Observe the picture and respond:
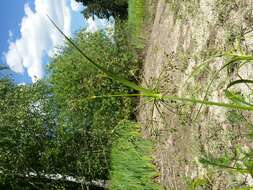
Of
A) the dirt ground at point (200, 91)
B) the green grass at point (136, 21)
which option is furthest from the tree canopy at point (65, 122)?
the dirt ground at point (200, 91)

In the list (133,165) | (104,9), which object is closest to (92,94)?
(133,165)

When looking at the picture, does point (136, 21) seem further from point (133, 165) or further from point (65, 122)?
point (133, 165)

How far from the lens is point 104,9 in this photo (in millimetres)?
24391

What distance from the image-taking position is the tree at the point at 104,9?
79.2 ft

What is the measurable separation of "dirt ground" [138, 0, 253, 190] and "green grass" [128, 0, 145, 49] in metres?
5.13

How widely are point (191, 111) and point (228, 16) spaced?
1.80 metres

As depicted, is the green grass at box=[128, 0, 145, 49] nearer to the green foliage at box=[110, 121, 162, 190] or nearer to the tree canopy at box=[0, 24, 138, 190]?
the tree canopy at box=[0, 24, 138, 190]

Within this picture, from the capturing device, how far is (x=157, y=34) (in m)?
16.0

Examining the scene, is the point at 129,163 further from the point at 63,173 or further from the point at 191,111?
the point at 63,173

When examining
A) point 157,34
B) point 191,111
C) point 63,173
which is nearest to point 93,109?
point 63,173

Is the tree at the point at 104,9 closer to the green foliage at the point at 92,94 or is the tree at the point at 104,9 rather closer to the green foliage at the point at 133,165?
the green foliage at the point at 92,94

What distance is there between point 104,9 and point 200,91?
55.3 ft

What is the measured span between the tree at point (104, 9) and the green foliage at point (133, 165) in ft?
35.1

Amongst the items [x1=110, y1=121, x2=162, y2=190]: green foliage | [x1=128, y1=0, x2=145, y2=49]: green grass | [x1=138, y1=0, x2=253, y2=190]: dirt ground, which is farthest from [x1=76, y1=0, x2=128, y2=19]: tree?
[x1=110, y1=121, x2=162, y2=190]: green foliage
